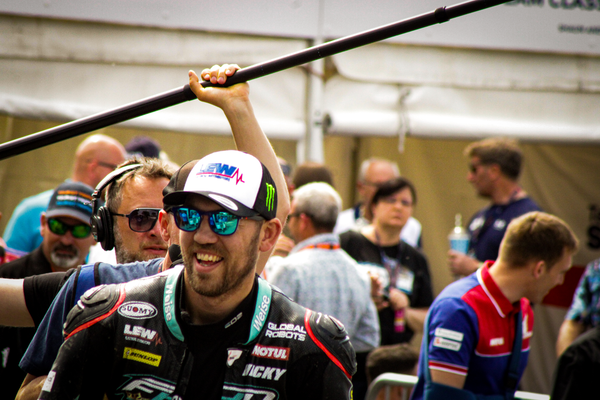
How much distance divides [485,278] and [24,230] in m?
2.81

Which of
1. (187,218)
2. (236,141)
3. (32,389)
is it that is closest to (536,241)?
(236,141)

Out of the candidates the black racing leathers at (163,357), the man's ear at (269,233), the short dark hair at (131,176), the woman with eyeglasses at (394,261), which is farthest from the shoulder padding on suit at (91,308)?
the woman with eyeglasses at (394,261)

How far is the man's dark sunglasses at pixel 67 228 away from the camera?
3.04 m

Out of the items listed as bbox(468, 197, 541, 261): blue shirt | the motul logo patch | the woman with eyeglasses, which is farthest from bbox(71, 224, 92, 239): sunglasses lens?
bbox(468, 197, 541, 261): blue shirt

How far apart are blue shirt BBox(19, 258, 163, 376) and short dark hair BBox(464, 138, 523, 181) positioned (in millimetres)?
3912

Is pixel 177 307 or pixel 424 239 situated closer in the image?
pixel 177 307

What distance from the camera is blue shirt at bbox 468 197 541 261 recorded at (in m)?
4.96

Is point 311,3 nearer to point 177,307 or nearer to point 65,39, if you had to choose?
point 65,39

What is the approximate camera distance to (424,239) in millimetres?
6531

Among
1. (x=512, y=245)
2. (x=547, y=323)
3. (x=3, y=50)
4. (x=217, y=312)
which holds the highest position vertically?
(x=3, y=50)

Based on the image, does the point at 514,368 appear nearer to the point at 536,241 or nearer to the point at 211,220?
the point at 536,241

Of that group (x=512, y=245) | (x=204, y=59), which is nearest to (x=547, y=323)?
(x=512, y=245)

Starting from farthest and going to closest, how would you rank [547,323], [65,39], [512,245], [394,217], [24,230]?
[547,323], [65,39], [394,217], [24,230], [512,245]

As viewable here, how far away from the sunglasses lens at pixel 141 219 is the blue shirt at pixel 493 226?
→ 336 cm
